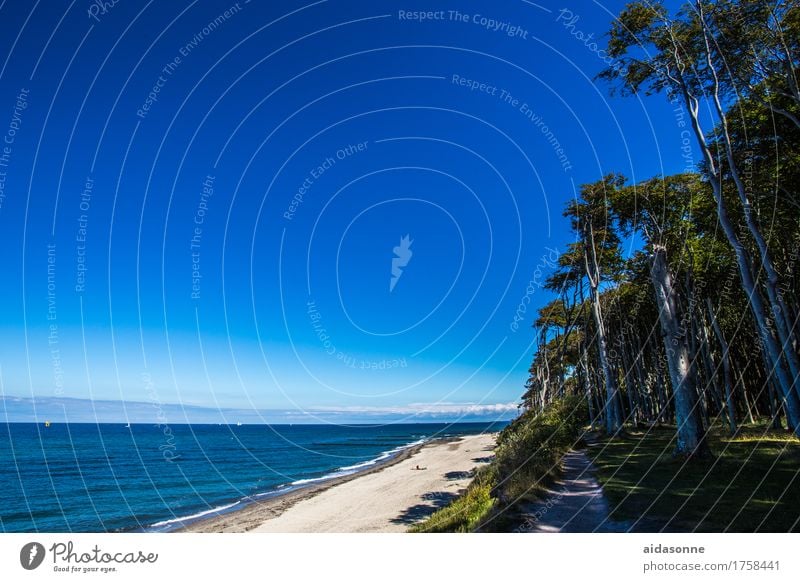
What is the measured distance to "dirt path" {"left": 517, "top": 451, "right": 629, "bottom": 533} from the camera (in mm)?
7871

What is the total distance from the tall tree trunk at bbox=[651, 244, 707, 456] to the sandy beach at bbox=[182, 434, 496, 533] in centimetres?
1093

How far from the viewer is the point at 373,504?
87.2ft

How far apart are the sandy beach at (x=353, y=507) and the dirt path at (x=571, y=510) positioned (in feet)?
26.1

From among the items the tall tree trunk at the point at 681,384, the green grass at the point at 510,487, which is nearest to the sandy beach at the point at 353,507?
the green grass at the point at 510,487

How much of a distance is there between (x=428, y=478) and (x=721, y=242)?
27037mm

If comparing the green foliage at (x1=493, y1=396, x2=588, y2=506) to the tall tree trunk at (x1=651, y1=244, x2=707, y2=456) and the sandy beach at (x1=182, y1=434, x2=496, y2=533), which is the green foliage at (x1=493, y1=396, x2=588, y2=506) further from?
the sandy beach at (x1=182, y1=434, x2=496, y2=533)

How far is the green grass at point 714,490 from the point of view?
7113 mm

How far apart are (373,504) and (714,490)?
70.4 feet

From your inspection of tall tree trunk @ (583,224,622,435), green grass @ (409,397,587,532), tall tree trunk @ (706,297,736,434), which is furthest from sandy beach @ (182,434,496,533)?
tall tree trunk @ (706,297,736,434)

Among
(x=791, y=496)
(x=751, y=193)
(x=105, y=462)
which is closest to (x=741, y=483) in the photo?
(x=791, y=496)

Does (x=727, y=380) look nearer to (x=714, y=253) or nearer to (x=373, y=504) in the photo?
(x=714, y=253)

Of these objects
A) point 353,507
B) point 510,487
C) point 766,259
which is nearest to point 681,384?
point 766,259

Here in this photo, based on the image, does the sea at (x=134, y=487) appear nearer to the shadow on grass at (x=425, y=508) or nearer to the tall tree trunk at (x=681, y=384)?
the shadow on grass at (x=425, y=508)

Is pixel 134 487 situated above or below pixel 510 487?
below
